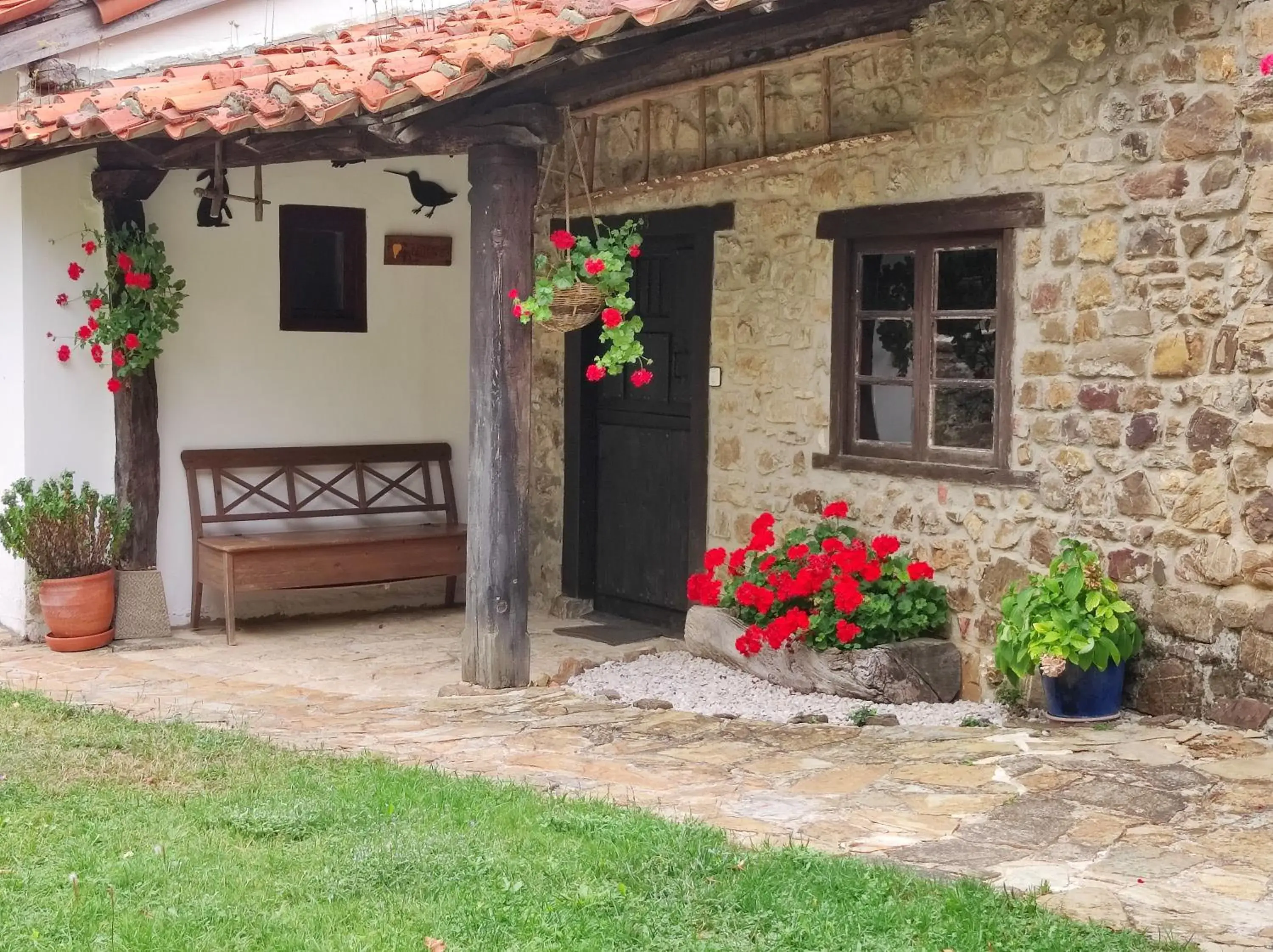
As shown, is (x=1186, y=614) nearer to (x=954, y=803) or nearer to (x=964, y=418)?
(x=964, y=418)

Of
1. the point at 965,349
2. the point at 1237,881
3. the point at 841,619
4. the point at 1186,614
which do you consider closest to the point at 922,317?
the point at 965,349

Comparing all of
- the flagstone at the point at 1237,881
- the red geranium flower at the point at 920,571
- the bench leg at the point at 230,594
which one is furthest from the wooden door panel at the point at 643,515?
the flagstone at the point at 1237,881

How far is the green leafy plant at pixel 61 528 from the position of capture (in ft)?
24.7

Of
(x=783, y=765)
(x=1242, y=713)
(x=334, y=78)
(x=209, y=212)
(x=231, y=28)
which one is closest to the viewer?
(x=783, y=765)

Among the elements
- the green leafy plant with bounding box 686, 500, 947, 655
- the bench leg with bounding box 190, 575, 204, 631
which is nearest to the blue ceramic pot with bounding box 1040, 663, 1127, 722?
the green leafy plant with bounding box 686, 500, 947, 655

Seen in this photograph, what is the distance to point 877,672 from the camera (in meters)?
6.29

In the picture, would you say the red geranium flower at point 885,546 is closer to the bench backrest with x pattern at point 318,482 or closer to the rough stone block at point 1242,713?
the rough stone block at point 1242,713

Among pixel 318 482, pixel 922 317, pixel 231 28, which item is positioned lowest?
pixel 318 482

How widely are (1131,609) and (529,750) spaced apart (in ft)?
8.05

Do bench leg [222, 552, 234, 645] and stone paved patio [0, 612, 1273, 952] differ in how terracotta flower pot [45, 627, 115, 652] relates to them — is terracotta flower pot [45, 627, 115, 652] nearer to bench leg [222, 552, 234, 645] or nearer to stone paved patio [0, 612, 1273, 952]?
stone paved patio [0, 612, 1273, 952]

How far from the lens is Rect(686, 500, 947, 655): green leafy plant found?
6.47m

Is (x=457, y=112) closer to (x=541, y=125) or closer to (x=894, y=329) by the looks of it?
(x=541, y=125)

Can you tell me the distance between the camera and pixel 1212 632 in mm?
5449

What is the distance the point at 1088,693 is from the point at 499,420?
2.78m
